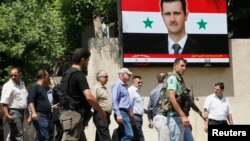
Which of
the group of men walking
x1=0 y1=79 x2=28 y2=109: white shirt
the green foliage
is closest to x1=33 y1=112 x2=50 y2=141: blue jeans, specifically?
the group of men walking

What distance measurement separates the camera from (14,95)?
10.7m

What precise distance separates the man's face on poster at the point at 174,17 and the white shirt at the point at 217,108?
8.78 ft

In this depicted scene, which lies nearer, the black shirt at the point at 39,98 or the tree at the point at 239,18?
the black shirt at the point at 39,98

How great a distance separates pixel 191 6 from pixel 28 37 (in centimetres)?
422

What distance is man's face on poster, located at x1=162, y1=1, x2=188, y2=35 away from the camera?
13844 mm

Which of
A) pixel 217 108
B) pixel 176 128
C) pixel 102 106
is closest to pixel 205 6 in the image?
pixel 217 108

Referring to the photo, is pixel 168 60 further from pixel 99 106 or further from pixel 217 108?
pixel 99 106

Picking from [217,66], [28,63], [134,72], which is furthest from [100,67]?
[217,66]

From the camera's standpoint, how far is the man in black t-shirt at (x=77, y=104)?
759 centimetres

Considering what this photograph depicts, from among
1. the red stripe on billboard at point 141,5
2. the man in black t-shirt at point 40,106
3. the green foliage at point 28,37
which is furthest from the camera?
the red stripe on billboard at point 141,5

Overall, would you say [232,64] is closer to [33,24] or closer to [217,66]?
[217,66]

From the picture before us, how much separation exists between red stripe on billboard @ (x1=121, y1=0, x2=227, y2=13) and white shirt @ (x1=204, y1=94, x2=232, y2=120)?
309 cm

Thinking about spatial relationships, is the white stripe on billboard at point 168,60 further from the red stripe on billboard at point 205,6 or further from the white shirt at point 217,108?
the white shirt at point 217,108

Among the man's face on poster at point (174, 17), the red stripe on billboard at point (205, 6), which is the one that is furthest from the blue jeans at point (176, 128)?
the red stripe on billboard at point (205, 6)
